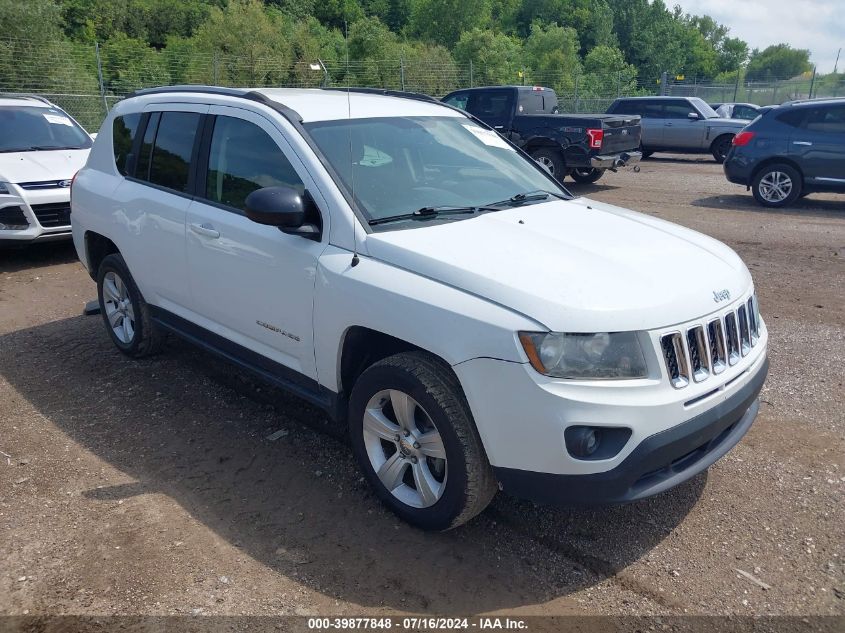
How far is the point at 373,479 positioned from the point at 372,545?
33cm

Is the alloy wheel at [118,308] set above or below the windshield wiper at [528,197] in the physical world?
below

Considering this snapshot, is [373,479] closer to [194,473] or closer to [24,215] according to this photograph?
→ [194,473]

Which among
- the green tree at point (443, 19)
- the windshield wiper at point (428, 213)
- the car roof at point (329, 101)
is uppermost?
the green tree at point (443, 19)

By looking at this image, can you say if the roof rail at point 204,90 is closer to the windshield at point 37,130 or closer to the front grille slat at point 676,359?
the front grille slat at point 676,359

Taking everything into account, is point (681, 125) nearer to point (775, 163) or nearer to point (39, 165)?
point (775, 163)

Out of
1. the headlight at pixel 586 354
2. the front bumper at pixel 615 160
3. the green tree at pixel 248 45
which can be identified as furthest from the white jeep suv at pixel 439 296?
the green tree at pixel 248 45

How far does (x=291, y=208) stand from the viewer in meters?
3.39

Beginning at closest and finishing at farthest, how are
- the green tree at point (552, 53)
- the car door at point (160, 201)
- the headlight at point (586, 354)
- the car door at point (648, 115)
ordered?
1. the headlight at point (586, 354)
2. the car door at point (160, 201)
3. the car door at point (648, 115)
4. the green tree at point (552, 53)

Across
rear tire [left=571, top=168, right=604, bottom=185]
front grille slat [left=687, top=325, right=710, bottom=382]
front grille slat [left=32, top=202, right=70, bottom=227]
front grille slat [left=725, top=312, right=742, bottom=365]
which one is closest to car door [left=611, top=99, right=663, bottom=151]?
rear tire [left=571, top=168, right=604, bottom=185]

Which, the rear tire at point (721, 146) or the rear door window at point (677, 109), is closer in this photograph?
the rear tire at point (721, 146)

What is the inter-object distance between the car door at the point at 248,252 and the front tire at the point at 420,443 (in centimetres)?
47

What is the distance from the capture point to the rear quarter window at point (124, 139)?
16.7 feet

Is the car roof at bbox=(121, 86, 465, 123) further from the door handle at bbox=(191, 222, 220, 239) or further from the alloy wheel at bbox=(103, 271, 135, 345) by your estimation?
the alloy wheel at bbox=(103, 271, 135, 345)

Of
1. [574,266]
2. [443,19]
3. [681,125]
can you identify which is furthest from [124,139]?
[443,19]
